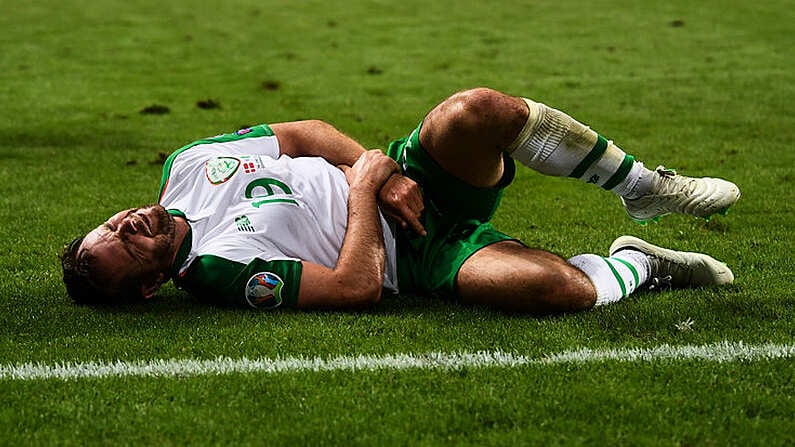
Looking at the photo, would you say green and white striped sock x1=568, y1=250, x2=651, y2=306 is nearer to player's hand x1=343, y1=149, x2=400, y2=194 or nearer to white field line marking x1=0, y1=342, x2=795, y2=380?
white field line marking x1=0, y1=342, x2=795, y2=380

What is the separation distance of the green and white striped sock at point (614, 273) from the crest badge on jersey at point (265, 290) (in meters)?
1.19

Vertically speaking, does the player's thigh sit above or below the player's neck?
below

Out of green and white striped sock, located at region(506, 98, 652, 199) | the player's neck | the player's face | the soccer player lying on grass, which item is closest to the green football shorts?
the soccer player lying on grass

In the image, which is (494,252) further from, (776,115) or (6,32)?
(6,32)

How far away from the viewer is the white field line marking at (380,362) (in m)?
3.63

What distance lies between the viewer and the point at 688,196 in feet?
14.0

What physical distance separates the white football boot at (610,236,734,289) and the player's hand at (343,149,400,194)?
116 centimetres

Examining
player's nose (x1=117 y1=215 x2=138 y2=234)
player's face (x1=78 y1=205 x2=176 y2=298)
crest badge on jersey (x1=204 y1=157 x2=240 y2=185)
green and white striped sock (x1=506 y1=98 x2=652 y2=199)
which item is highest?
green and white striped sock (x1=506 y1=98 x2=652 y2=199)

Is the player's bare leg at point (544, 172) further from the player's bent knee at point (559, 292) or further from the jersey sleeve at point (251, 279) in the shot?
the jersey sleeve at point (251, 279)

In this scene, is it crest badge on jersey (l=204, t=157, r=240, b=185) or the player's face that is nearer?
the player's face

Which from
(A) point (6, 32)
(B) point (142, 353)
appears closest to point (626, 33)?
(A) point (6, 32)

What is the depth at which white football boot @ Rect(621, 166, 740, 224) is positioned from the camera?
4227 millimetres

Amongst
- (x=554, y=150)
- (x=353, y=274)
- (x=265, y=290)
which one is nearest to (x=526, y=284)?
(x=554, y=150)

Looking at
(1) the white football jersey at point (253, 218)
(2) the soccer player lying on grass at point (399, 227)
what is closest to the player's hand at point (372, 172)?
(2) the soccer player lying on grass at point (399, 227)
